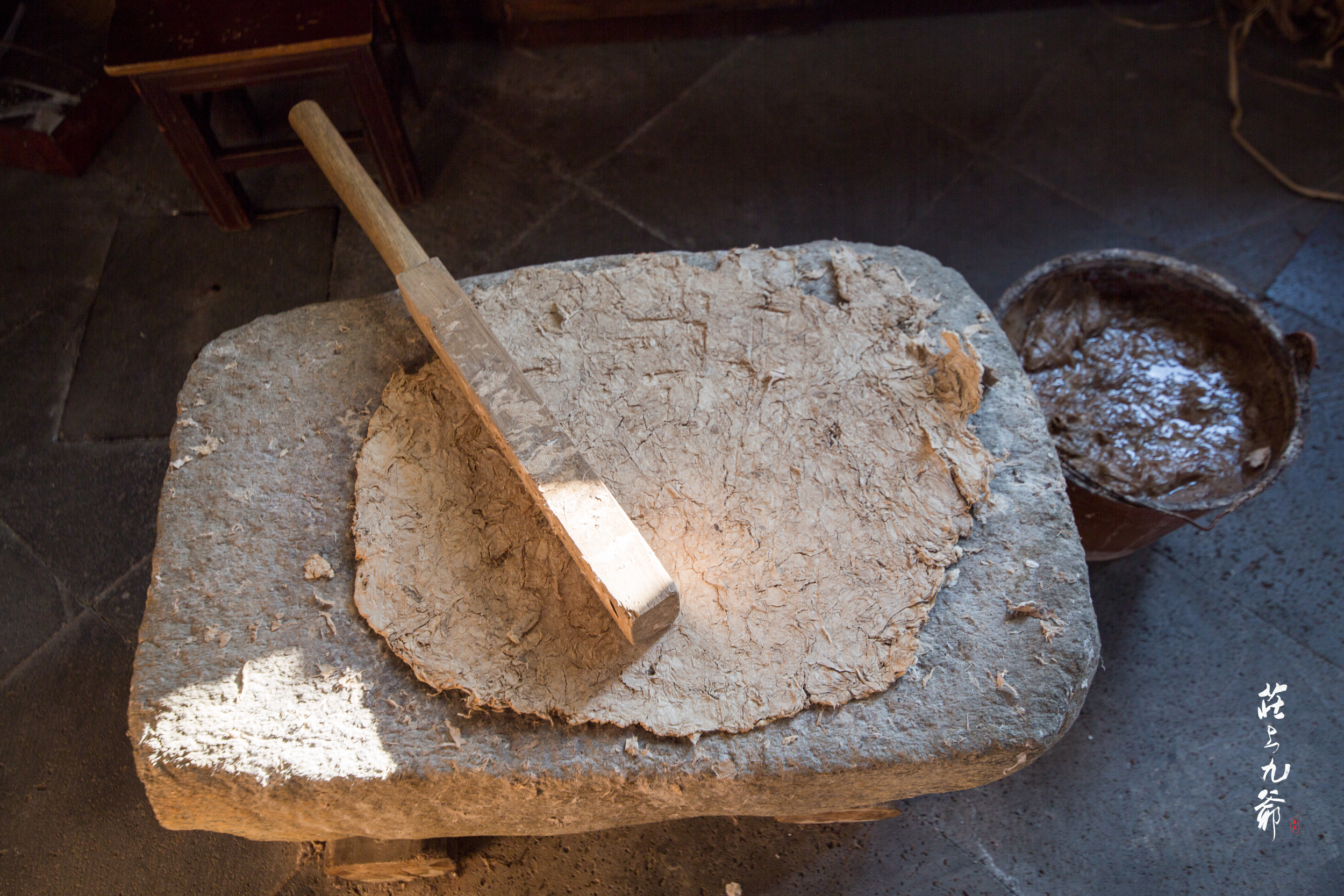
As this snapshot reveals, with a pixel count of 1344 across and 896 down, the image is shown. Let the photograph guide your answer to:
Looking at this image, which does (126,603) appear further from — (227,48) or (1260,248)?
(1260,248)

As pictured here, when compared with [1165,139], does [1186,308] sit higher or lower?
higher

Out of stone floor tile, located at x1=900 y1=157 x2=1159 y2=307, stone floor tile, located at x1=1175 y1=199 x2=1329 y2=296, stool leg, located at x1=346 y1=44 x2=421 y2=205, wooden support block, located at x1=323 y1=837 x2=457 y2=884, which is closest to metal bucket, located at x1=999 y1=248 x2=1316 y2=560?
stone floor tile, located at x1=900 y1=157 x2=1159 y2=307

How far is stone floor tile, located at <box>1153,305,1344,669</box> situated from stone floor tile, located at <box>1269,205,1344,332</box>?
1.28 feet

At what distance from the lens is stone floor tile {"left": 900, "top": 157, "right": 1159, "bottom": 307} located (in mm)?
3018

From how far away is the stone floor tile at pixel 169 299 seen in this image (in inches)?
110

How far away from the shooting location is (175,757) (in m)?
1.42

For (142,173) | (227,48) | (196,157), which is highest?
(227,48)

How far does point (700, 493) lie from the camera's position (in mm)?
1663

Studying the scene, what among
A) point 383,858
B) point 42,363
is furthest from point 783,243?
point 42,363

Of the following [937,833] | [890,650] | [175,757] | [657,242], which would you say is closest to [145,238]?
[657,242]

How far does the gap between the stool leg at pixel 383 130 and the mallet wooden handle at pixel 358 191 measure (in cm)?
66

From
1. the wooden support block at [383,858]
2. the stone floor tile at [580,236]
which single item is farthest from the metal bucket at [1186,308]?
the wooden support block at [383,858]

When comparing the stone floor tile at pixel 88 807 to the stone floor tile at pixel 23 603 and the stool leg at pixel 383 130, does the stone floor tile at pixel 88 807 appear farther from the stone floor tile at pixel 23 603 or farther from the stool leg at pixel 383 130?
Answer: the stool leg at pixel 383 130

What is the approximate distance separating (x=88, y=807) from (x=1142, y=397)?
3.03m
